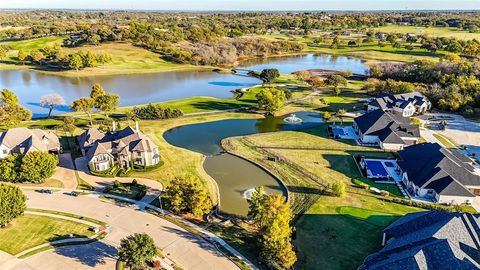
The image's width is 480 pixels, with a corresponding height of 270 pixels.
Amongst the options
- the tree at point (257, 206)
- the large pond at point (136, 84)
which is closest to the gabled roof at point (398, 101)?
the large pond at point (136, 84)

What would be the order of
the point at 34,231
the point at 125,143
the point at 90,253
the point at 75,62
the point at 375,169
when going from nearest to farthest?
the point at 90,253, the point at 34,231, the point at 375,169, the point at 125,143, the point at 75,62

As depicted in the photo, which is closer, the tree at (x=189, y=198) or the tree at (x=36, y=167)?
the tree at (x=189, y=198)

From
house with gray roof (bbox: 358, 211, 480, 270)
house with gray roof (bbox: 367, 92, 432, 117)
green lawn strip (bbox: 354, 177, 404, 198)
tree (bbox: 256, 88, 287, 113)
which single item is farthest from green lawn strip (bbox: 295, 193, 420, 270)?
house with gray roof (bbox: 367, 92, 432, 117)

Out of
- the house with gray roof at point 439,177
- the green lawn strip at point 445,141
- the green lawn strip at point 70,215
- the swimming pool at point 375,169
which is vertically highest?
the house with gray roof at point 439,177

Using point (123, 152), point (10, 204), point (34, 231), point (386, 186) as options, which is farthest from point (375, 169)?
point (10, 204)

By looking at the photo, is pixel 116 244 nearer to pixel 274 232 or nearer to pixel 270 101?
pixel 274 232

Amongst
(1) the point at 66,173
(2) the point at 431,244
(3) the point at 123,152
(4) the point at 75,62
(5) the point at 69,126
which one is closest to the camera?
(2) the point at 431,244

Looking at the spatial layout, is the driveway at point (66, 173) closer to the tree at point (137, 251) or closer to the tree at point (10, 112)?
the tree at point (10, 112)
